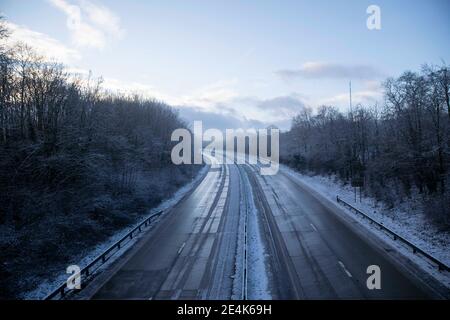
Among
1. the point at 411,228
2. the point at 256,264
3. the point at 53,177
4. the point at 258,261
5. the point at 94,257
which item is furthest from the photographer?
the point at 53,177

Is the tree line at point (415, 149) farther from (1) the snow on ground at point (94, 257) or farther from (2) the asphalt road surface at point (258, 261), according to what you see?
(1) the snow on ground at point (94, 257)

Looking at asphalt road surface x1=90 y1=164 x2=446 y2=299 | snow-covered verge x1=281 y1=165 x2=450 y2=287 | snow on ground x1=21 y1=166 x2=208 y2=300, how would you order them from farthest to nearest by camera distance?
snow-covered verge x1=281 y1=165 x2=450 y2=287
snow on ground x1=21 y1=166 x2=208 y2=300
asphalt road surface x1=90 y1=164 x2=446 y2=299

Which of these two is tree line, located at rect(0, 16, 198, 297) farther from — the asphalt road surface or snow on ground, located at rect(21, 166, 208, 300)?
the asphalt road surface

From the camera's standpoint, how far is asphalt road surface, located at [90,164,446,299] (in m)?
12.2

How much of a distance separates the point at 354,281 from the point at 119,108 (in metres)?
46.1

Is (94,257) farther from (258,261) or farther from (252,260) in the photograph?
(258,261)

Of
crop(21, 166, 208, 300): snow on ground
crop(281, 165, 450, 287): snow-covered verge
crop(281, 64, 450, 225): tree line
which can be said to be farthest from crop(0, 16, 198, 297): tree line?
crop(281, 64, 450, 225): tree line

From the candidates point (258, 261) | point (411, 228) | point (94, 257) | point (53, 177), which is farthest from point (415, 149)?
point (53, 177)

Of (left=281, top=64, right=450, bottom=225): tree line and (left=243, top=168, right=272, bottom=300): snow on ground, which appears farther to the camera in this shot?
(left=281, top=64, right=450, bottom=225): tree line

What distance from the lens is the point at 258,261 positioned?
15.5 meters

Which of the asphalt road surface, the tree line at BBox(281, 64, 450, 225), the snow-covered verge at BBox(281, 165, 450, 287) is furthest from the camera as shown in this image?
the tree line at BBox(281, 64, 450, 225)

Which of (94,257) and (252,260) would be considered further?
(94,257)

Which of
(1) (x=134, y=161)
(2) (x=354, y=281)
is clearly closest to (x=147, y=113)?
(1) (x=134, y=161)

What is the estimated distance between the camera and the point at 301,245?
17.6m
